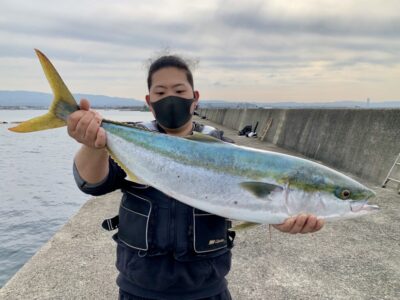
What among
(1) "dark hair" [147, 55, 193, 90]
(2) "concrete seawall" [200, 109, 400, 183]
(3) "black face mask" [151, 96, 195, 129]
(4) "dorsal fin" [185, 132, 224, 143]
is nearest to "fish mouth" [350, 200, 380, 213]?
(4) "dorsal fin" [185, 132, 224, 143]

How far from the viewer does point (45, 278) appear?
12.7ft

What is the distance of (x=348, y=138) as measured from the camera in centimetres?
1029

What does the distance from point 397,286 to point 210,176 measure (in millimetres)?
2791

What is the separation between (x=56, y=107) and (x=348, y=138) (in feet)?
31.2

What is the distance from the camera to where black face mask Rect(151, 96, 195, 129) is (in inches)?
100

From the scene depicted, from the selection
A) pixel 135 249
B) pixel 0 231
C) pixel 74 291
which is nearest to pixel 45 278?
pixel 74 291

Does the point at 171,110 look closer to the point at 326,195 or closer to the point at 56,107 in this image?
the point at 56,107

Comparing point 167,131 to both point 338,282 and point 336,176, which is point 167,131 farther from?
point 338,282

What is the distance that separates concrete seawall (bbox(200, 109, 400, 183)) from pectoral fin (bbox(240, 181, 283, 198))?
275 inches

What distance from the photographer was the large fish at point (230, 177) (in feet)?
6.93

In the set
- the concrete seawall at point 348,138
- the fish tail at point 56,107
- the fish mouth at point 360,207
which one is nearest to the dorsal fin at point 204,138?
the fish tail at point 56,107

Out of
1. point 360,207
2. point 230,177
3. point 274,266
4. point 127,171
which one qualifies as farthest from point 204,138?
point 274,266

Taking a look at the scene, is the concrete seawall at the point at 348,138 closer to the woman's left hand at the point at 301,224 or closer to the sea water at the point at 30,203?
the sea water at the point at 30,203

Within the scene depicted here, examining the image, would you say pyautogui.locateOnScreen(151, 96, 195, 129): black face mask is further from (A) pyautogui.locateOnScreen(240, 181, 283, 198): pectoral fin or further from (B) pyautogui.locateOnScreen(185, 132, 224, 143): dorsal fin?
(A) pyautogui.locateOnScreen(240, 181, 283, 198): pectoral fin
